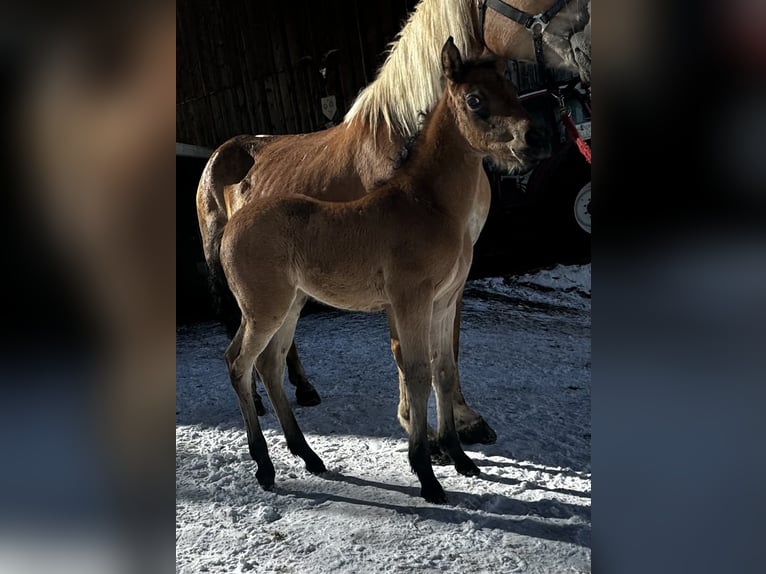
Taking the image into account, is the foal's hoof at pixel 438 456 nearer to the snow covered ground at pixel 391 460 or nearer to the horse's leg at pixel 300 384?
the snow covered ground at pixel 391 460

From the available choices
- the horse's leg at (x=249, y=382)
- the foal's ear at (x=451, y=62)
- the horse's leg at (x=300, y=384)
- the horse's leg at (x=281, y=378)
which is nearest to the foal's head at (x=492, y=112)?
the foal's ear at (x=451, y=62)

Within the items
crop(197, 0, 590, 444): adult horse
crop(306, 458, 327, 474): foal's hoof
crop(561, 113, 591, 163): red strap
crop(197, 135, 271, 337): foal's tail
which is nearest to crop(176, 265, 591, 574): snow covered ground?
crop(306, 458, 327, 474): foal's hoof

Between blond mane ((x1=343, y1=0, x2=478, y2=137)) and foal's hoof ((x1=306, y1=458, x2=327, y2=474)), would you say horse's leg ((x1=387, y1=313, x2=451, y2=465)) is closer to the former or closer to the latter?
foal's hoof ((x1=306, y1=458, x2=327, y2=474))

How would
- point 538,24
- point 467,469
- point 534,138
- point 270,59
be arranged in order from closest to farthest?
point 534,138 → point 538,24 → point 467,469 → point 270,59

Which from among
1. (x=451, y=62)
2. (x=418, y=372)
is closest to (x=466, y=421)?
(x=418, y=372)

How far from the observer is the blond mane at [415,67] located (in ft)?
5.45

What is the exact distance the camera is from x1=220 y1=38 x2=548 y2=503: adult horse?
1610 mm

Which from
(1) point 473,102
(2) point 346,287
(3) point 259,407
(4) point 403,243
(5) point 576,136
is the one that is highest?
(1) point 473,102

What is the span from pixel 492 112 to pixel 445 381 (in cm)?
81

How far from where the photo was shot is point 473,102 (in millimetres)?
1569

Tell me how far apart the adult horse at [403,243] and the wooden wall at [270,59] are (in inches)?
18.7

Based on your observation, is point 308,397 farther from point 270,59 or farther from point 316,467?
point 270,59
